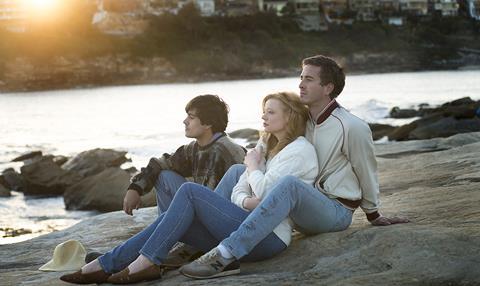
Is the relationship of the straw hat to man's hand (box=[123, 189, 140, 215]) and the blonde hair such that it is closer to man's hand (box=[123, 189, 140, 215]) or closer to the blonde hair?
man's hand (box=[123, 189, 140, 215])

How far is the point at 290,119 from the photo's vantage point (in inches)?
181

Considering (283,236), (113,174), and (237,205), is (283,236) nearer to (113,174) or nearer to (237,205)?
(237,205)

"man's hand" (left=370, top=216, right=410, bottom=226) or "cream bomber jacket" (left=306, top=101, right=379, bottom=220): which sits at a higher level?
"cream bomber jacket" (left=306, top=101, right=379, bottom=220)

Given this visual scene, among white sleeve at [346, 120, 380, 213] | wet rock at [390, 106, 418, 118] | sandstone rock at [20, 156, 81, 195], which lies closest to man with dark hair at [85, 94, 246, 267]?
white sleeve at [346, 120, 380, 213]

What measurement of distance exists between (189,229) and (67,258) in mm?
1256

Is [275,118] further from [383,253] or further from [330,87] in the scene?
[383,253]

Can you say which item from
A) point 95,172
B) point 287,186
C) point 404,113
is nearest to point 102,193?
point 95,172

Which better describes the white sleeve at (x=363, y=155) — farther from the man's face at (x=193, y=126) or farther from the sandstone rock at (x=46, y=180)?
the sandstone rock at (x=46, y=180)

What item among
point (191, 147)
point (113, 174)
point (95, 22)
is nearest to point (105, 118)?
point (113, 174)

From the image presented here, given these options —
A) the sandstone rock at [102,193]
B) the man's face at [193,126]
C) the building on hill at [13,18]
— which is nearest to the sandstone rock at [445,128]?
the sandstone rock at [102,193]

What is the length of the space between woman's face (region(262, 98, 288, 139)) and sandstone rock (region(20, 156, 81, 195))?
1226 centimetres

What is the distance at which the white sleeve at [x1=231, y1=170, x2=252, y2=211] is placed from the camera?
4.61m

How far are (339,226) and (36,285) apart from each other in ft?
6.36

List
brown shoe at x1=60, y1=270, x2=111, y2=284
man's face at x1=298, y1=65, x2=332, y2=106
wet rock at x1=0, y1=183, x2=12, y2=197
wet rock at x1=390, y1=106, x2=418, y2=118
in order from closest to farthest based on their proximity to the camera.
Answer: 1. brown shoe at x1=60, y1=270, x2=111, y2=284
2. man's face at x1=298, y1=65, x2=332, y2=106
3. wet rock at x1=0, y1=183, x2=12, y2=197
4. wet rock at x1=390, y1=106, x2=418, y2=118
